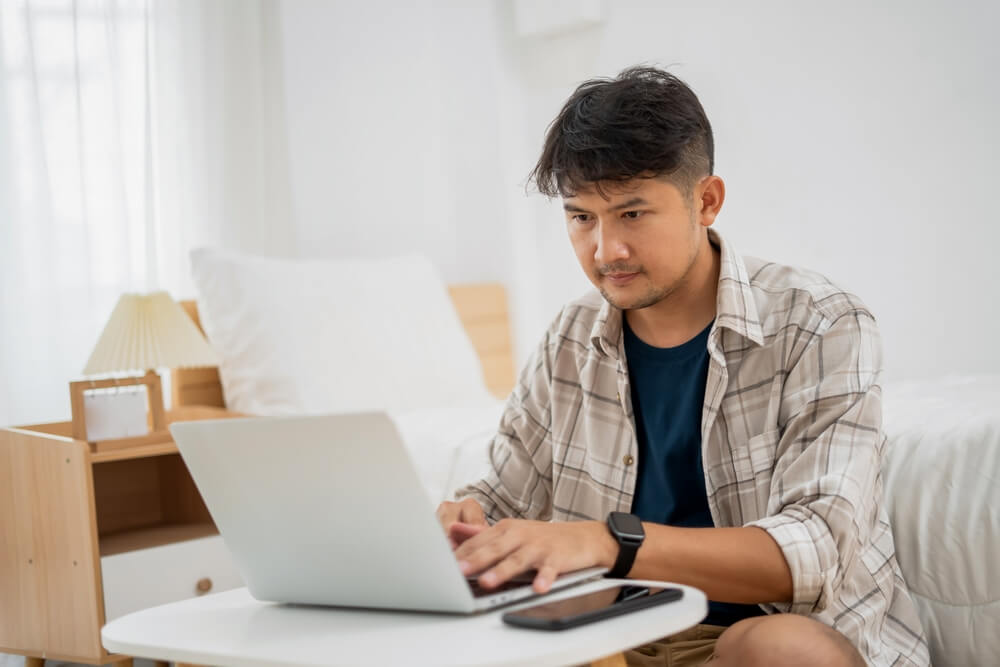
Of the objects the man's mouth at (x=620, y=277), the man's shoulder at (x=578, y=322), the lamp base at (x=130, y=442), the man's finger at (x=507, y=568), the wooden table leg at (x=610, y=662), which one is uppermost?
the man's mouth at (x=620, y=277)

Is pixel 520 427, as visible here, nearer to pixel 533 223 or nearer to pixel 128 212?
pixel 128 212

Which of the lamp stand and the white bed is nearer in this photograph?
the white bed

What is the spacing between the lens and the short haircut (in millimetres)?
1185

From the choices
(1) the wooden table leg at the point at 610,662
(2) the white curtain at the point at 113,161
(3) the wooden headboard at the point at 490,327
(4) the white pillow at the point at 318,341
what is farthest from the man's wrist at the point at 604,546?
(3) the wooden headboard at the point at 490,327

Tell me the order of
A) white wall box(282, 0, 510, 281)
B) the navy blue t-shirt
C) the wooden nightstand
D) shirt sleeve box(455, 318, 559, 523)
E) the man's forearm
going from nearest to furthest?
the man's forearm → the navy blue t-shirt → shirt sleeve box(455, 318, 559, 523) → the wooden nightstand → white wall box(282, 0, 510, 281)

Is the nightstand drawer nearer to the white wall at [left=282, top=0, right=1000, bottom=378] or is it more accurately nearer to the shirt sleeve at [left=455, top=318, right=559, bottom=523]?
the shirt sleeve at [left=455, top=318, right=559, bottom=523]

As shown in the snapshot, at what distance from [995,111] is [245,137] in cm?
181

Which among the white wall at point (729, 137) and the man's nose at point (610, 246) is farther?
the white wall at point (729, 137)

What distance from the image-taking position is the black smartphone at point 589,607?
2.50ft

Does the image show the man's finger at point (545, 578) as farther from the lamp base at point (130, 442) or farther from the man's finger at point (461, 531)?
the lamp base at point (130, 442)

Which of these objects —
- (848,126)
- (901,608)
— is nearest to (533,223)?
(848,126)

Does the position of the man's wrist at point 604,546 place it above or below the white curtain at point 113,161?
below

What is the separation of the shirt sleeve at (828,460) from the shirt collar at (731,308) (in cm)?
7

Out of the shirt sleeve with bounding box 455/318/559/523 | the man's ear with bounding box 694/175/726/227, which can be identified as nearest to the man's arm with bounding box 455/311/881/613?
the man's ear with bounding box 694/175/726/227
